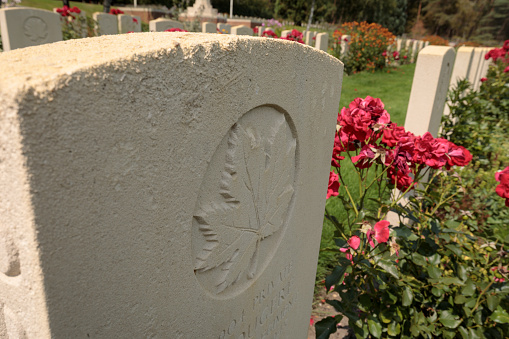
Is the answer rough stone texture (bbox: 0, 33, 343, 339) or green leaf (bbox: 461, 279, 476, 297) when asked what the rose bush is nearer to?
green leaf (bbox: 461, 279, 476, 297)

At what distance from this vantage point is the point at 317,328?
159 cm

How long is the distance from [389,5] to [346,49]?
2808 centimetres

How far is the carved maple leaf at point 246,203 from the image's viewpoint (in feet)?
2.61

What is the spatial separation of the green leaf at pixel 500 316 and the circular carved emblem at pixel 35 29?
4.48 m

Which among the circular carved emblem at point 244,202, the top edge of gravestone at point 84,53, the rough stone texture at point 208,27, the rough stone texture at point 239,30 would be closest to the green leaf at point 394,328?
the circular carved emblem at point 244,202

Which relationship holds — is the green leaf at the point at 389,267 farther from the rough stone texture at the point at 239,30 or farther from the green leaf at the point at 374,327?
the rough stone texture at the point at 239,30

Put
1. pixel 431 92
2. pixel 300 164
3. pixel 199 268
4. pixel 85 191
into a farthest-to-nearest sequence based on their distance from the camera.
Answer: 1. pixel 431 92
2. pixel 300 164
3. pixel 199 268
4. pixel 85 191

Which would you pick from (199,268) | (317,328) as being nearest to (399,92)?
(317,328)

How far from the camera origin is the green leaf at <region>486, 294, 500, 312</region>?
5.13 ft

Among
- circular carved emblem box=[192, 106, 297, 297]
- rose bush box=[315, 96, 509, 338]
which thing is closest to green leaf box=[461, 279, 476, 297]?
rose bush box=[315, 96, 509, 338]

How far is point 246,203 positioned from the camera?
0.90 metres

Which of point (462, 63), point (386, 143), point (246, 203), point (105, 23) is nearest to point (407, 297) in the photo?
point (386, 143)

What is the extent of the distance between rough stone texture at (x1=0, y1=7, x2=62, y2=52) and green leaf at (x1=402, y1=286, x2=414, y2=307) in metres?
4.00

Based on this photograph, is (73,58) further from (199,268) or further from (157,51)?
(199,268)
